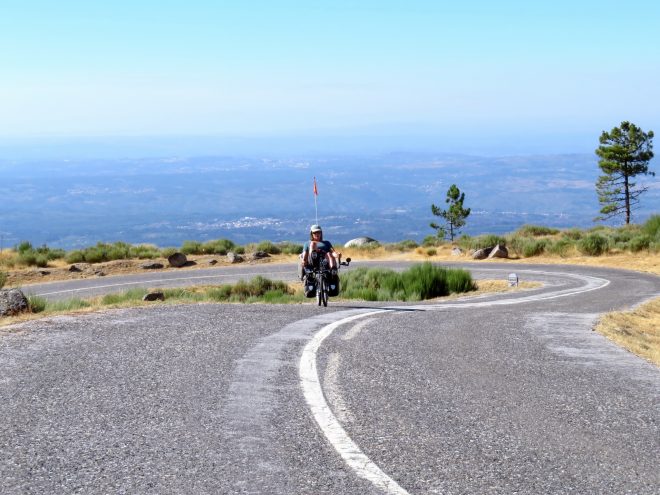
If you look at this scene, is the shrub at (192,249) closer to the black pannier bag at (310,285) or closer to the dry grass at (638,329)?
the black pannier bag at (310,285)

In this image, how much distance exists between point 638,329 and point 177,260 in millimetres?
26420

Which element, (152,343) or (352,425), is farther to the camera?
(152,343)

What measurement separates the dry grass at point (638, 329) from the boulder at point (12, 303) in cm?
905

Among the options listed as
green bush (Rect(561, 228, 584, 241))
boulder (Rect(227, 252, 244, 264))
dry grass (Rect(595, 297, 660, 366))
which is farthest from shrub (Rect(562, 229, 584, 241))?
dry grass (Rect(595, 297, 660, 366))

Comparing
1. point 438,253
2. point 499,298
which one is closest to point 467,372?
point 499,298

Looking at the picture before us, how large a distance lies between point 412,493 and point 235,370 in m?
3.78

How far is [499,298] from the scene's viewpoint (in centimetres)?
2283

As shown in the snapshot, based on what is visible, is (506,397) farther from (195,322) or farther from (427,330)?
(195,322)

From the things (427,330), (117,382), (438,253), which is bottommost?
(438,253)

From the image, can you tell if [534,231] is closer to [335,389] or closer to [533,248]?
[533,248]

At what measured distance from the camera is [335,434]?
5527mm

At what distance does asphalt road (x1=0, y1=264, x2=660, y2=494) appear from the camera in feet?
15.4

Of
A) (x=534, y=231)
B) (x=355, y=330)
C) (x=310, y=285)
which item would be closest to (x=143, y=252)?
(x=534, y=231)

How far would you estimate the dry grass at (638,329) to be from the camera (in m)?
11.0
